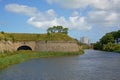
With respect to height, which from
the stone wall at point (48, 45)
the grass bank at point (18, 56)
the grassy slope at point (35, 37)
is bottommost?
the grass bank at point (18, 56)

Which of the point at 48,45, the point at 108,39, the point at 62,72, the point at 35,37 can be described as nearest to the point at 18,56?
the point at 62,72

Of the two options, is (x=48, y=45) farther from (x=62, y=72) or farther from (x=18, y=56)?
(x=62, y=72)

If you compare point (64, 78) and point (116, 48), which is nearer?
point (64, 78)

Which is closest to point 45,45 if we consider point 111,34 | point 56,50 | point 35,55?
point 56,50

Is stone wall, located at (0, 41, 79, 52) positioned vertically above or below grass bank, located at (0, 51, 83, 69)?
above

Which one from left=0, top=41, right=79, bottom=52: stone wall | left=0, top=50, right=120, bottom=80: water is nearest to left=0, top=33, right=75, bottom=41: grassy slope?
left=0, top=41, right=79, bottom=52: stone wall

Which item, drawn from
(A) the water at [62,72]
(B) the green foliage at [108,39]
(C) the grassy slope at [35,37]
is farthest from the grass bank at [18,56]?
(B) the green foliage at [108,39]

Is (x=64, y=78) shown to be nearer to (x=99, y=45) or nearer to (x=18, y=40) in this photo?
(x=18, y=40)

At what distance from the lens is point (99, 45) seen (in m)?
132

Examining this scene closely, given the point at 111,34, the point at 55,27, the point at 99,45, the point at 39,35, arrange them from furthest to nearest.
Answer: the point at 99,45, the point at 111,34, the point at 55,27, the point at 39,35

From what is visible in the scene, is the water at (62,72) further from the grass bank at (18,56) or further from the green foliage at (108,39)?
the green foliage at (108,39)

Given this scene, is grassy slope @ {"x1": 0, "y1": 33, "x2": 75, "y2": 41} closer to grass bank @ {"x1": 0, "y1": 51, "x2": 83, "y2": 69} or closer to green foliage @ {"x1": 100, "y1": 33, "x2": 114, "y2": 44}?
grass bank @ {"x1": 0, "y1": 51, "x2": 83, "y2": 69}

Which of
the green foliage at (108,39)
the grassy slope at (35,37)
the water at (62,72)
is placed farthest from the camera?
the green foliage at (108,39)

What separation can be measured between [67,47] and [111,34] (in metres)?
54.5
